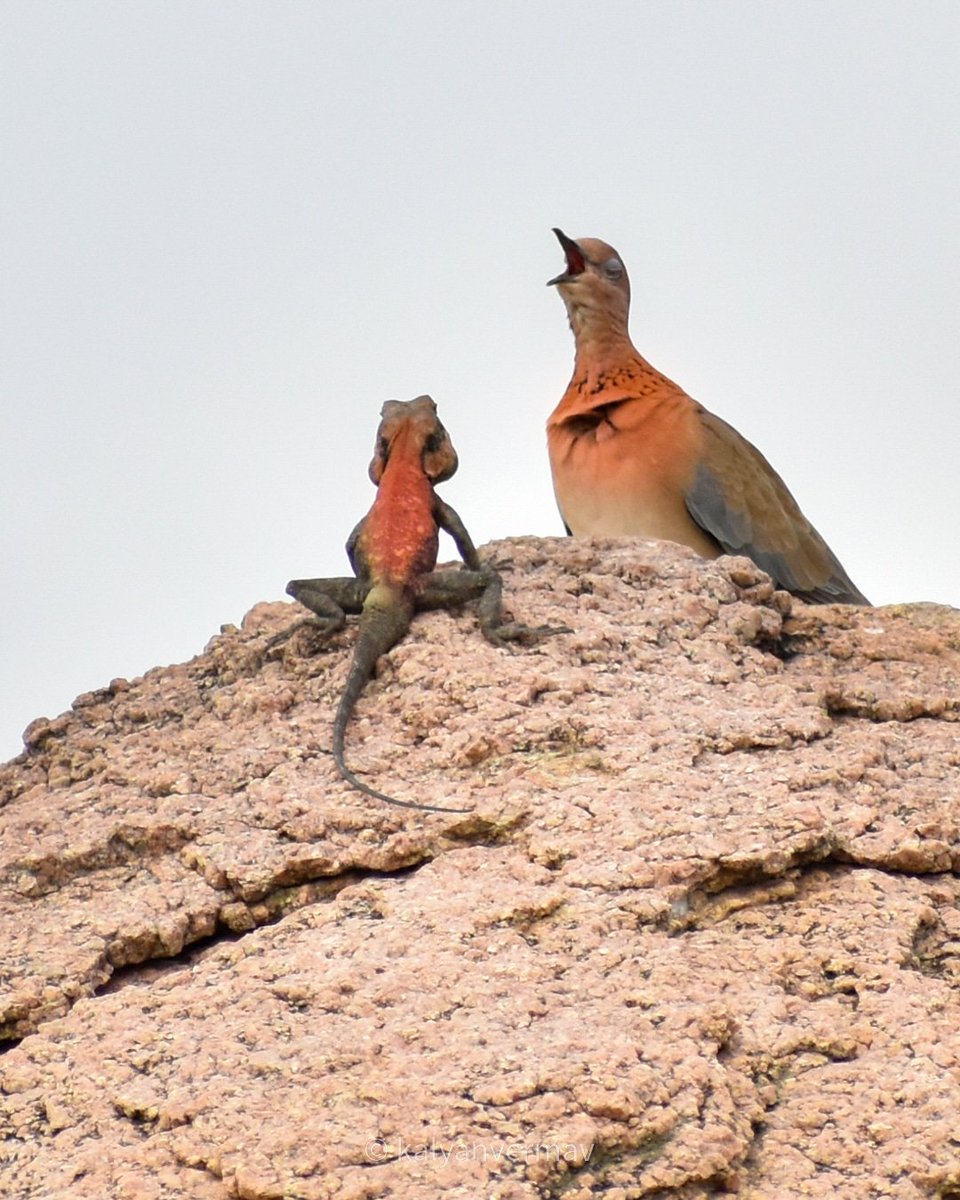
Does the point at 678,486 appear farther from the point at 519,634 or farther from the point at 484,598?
the point at 519,634

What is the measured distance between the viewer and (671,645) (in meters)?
4.96

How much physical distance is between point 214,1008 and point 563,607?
1733mm

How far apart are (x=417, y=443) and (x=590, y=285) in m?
3.71

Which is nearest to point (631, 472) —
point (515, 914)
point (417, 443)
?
point (417, 443)

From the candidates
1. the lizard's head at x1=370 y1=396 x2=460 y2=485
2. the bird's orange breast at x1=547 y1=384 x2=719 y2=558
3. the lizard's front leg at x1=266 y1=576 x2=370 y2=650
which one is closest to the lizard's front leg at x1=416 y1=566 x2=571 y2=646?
the lizard's front leg at x1=266 y1=576 x2=370 y2=650

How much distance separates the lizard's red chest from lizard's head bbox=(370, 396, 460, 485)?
0.14 ft

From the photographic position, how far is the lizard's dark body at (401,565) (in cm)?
499

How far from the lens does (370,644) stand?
4.98 metres

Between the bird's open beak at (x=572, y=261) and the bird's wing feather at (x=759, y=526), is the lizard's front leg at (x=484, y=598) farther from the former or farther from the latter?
the bird's open beak at (x=572, y=261)

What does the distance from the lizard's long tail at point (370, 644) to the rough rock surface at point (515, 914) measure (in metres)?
0.06

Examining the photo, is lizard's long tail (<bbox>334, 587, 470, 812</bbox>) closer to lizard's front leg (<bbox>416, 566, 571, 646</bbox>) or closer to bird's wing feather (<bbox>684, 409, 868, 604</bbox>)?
lizard's front leg (<bbox>416, 566, 571, 646</bbox>)

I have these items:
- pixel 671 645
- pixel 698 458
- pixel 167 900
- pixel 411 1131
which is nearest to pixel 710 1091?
pixel 411 1131

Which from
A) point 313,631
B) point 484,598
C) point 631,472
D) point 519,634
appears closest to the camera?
point 519,634

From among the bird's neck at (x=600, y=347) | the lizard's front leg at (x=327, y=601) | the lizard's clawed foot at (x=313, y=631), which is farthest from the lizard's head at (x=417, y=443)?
the bird's neck at (x=600, y=347)
